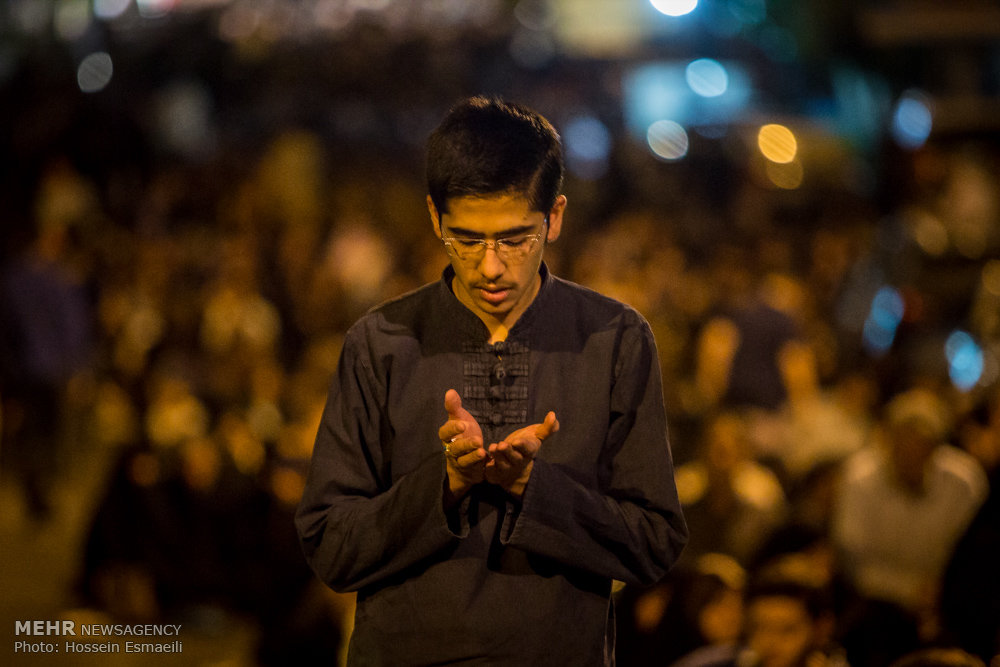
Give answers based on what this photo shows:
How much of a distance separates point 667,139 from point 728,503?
50.2 ft

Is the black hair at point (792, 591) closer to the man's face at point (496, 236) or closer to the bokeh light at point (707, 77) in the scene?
the man's face at point (496, 236)

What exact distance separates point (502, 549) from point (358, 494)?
316 millimetres

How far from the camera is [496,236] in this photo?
2.02m

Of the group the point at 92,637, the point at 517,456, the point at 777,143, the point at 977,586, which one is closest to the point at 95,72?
the point at 777,143

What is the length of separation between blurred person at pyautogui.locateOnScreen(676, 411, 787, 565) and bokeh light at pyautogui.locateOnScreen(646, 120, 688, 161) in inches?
552

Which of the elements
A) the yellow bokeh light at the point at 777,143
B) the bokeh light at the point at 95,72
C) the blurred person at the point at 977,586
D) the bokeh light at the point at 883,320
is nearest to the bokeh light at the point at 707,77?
the yellow bokeh light at the point at 777,143

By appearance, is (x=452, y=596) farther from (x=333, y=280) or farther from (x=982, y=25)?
(x=982, y=25)

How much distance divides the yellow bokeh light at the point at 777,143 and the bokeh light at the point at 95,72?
11.7 meters

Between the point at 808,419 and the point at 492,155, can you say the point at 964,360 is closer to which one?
the point at 808,419

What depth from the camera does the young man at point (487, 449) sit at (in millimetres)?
1990

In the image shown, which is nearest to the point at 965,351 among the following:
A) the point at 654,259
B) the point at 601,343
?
the point at 654,259

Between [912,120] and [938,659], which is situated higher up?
[912,120]

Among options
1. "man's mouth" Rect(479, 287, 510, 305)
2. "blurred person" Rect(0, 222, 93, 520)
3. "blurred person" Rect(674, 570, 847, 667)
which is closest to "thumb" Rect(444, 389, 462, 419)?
"man's mouth" Rect(479, 287, 510, 305)

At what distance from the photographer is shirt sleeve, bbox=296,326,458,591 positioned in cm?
196
